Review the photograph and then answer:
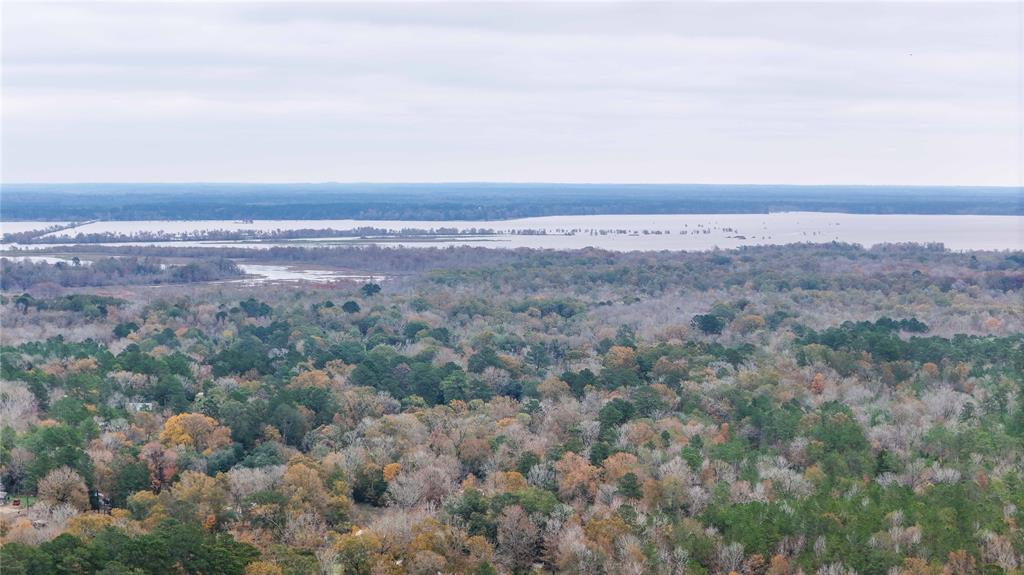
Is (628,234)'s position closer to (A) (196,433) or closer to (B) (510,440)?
(B) (510,440)

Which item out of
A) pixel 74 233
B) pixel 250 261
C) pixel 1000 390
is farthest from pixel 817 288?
pixel 74 233

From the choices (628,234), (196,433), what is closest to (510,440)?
(196,433)

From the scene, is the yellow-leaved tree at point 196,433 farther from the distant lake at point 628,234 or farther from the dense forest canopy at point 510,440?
the distant lake at point 628,234

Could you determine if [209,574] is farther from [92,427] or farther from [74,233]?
[74,233]

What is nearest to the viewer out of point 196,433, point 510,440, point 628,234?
point 510,440

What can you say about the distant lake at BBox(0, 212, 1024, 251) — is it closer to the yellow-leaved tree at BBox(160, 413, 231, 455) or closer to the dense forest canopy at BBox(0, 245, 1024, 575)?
the dense forest canopy at BBox(0, 245, 1024, 575)

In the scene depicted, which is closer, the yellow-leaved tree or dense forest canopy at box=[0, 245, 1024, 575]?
dense forest canopy at box=[0, 245, 1024, 575]

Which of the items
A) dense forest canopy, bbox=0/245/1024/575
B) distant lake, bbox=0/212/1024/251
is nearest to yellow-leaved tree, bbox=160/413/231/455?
dense forest canopy, bbox=0/245/1024/575

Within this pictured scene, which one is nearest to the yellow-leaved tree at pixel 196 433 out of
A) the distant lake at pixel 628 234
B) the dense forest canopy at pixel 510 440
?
the dense forest canopy at pixel 510 440
